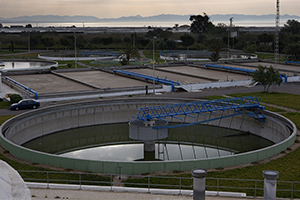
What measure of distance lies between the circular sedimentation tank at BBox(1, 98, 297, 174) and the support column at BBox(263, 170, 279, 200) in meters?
10.2

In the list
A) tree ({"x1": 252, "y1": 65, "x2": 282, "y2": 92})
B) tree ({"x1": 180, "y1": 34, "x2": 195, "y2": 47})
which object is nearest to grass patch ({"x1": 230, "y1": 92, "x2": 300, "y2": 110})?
tree ({"x1": 252, "y1": 65, "x2": 282, "y2": 92})

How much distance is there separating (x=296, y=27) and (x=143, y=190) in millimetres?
154152

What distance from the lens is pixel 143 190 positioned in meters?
22.0

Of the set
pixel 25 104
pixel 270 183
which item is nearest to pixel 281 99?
pixel 25 104

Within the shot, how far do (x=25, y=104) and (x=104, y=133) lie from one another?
8997 millimetres

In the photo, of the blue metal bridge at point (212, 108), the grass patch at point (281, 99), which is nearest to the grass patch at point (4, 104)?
the blue metal bridge at point (212, 108)

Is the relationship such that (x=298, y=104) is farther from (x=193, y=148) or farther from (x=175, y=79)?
(x=175, y=79)

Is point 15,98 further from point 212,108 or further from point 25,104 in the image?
point 212,108

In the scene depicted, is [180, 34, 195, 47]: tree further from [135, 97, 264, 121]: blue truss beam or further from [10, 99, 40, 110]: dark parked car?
[10, 99, 40, 110]: dark parked car

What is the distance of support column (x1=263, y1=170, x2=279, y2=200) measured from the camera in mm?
16400

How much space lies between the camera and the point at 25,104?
44.3 metres

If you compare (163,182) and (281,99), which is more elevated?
(281,99)

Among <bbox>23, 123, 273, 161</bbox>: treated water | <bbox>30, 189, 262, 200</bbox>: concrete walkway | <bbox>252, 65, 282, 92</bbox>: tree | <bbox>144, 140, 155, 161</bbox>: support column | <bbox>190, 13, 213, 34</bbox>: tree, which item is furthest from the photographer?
<bbox>190, 13, 213, 34</bbox>: tree

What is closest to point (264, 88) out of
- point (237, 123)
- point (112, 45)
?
point (237, 123)
